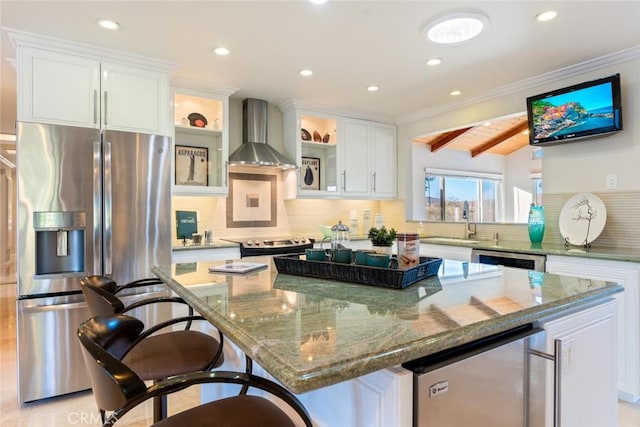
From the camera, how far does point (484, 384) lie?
Answer: 105 cm

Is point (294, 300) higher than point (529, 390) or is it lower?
higher

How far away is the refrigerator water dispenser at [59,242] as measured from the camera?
240cm

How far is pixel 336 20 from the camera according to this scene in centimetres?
236

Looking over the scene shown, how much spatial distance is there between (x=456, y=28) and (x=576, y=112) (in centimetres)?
142

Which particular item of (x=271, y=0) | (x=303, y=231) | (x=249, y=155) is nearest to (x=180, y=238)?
(x=249, y=155)

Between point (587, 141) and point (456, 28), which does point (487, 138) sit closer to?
point (587, 141)

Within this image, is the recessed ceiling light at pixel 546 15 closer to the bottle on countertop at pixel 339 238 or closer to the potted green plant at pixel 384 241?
the potted green plant at pixel 384 241

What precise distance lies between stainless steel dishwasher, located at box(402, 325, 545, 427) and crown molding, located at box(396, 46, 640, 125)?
2.81 meters

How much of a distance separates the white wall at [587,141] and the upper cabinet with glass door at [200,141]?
2.68 meters

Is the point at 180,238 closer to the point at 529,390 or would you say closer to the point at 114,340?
the point at 114,340

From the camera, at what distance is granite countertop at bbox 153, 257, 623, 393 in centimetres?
74

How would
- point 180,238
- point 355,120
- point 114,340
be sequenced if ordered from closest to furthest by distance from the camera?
point 114,340 < point 180,238 < point 355,120

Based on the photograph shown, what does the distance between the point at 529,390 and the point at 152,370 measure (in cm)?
134

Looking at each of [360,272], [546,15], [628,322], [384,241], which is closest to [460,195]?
[628,322]
